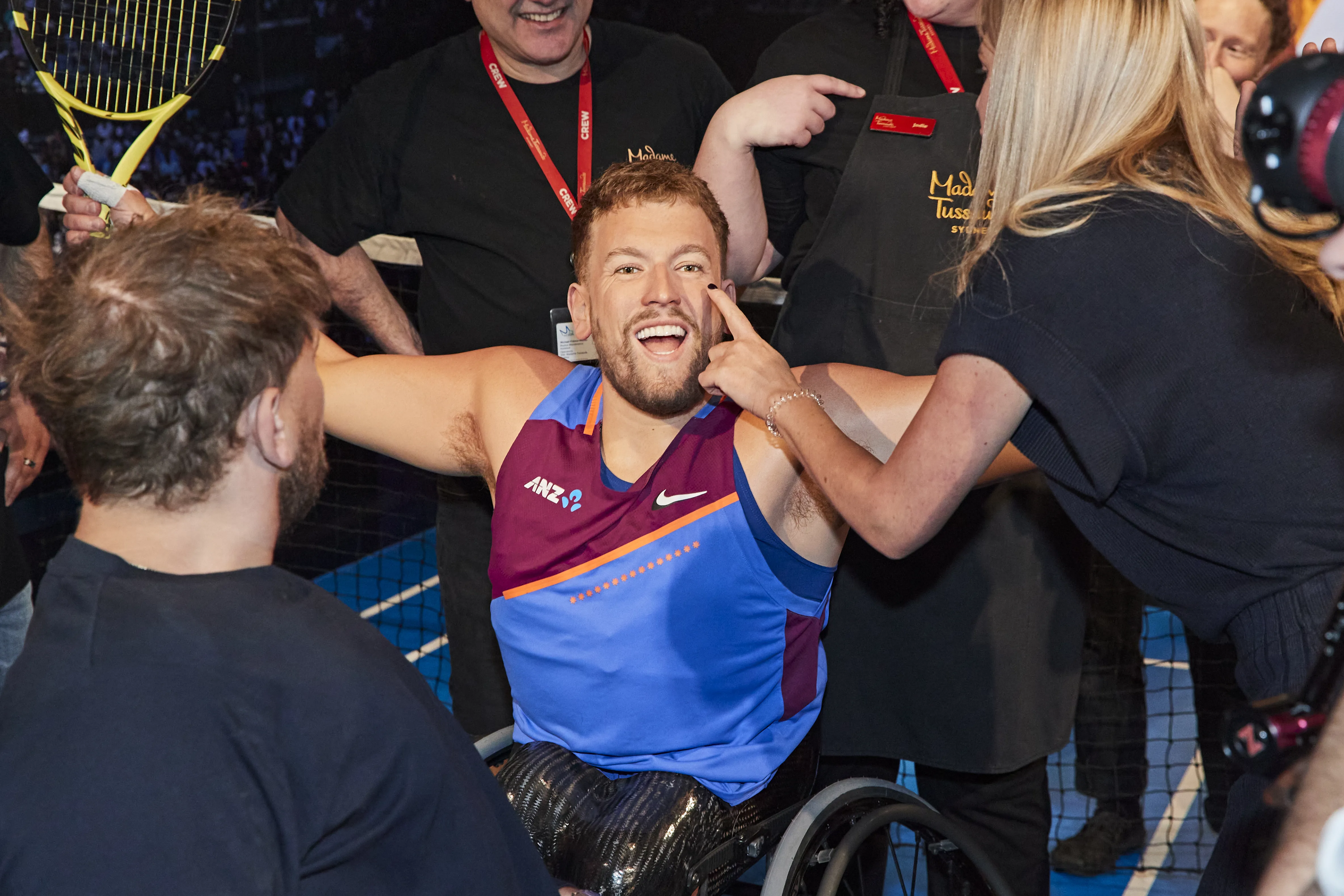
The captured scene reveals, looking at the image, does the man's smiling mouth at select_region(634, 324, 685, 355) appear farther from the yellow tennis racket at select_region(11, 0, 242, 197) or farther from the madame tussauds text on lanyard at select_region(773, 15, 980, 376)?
the yellow tennis racket at select_region(11, 0, 242, 197)

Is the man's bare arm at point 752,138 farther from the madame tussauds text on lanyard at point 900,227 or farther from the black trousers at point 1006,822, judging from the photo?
the black trousers at point 1006,822

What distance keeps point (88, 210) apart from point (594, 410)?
3.71ft

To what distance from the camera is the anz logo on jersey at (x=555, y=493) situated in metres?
2.39

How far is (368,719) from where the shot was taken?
1.37 metres

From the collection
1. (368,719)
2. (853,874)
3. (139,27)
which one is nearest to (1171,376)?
(368,719)

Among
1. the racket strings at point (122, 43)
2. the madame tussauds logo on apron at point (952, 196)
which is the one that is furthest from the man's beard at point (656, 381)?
the racket strings at point (122, 43)

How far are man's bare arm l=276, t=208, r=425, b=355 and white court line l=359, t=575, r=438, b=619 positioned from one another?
2280mm

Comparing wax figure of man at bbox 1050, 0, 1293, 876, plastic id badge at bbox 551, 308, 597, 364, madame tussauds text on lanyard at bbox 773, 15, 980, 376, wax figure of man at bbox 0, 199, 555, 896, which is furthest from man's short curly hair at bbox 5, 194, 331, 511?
wax figure of man at bbox 1050, 0, 1293, 876

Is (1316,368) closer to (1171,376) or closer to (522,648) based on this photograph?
(1171,376)

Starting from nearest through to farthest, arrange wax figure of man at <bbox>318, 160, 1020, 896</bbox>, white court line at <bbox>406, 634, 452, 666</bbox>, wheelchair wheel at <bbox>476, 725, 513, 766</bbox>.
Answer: wax figure of man at <bbox>318, 160, 1020, 896</bbox>
wheelchair wheel at <bbox>476, 725, 513, 766</bbox>
white court line at <bbox>406, 634, 452, 666</bbox>

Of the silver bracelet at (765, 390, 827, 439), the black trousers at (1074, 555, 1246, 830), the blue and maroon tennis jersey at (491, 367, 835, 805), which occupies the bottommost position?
the black trousers at (1074, 555, 1246, 830)

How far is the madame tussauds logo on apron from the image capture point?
8.56 feet

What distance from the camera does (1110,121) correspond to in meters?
1.78

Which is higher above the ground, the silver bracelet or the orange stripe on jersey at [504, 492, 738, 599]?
the silver bracelet
